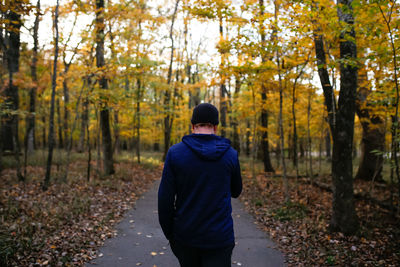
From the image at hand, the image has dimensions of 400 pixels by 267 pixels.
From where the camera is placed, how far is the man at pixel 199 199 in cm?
216

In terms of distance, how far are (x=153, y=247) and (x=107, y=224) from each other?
197 centimetres

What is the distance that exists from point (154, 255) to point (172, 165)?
390cm

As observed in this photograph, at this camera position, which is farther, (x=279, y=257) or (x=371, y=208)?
(x=371, y=208)


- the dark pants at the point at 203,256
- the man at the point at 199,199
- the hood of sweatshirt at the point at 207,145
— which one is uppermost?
the hood of sweatshirt at the point at 207,145

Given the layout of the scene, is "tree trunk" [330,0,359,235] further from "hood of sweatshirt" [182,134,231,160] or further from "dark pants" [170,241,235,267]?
"dark pants" [170,241,235,267]

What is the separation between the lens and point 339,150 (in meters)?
6.20

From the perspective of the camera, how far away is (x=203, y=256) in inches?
86.1

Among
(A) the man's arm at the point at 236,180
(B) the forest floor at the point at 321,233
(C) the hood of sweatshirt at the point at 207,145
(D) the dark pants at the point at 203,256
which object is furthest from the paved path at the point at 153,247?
(C) the hood of sweatshirt at the point at 207,145

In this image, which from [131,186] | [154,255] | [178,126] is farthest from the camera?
[178,126]

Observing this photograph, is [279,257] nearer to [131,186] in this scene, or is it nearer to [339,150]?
[339,150]

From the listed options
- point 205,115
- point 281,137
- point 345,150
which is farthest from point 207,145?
point 281,137

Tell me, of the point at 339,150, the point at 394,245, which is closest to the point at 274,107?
the point at 339,150

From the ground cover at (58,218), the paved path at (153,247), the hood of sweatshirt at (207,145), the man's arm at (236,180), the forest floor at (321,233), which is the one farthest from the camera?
the forest floor at (321,233)

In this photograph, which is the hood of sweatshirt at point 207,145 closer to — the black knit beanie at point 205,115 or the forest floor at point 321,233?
the black knit beanie at point 205,115
